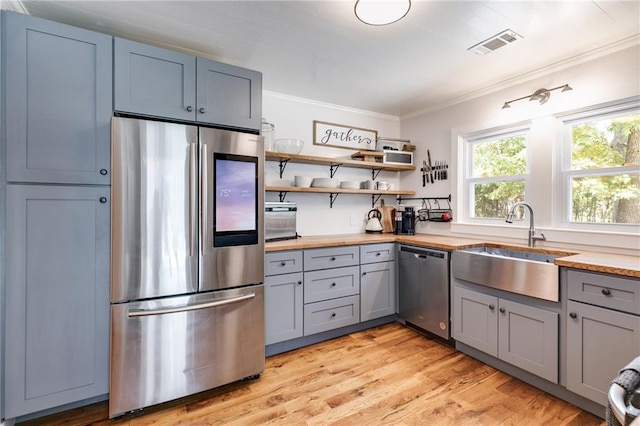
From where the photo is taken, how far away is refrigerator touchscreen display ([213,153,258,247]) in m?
1.95

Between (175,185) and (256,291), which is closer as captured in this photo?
(175,185)

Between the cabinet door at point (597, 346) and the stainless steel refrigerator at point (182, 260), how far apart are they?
197 cm

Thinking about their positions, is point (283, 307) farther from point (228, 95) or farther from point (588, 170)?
point (588, 170)

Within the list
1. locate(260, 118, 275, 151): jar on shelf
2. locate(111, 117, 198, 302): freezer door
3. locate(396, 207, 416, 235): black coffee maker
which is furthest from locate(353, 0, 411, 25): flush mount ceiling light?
locate(396, 207, 416, 235): black coffee maker

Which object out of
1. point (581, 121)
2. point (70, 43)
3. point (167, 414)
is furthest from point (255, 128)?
point (581, 121)

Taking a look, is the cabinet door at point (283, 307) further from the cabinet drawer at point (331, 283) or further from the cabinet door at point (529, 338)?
the cabinet door at point (529, 338)

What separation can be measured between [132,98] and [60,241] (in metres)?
0.91

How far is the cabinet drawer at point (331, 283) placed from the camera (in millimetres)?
2592

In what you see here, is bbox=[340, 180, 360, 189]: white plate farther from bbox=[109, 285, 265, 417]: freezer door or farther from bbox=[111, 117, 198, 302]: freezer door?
bbox=[111, 117, 198, 302]: freezer door

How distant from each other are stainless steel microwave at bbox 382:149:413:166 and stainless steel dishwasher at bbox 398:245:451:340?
1076 millimetres

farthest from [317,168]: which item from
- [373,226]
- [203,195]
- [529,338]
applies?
[529,338]

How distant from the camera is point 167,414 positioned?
5.85 feet

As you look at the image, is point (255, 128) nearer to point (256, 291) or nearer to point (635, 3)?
point (256, 291)

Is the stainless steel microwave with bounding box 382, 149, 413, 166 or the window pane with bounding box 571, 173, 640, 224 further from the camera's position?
the stainless steel microwave with bounding box 382, 149, 413, 166
